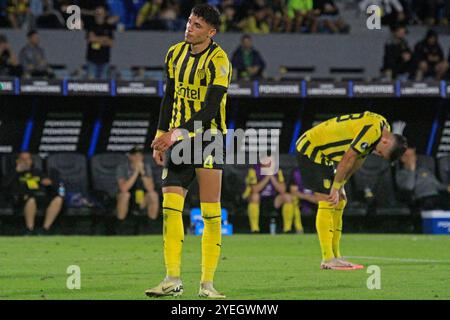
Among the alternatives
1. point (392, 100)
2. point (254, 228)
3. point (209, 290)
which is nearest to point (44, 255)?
point (209, 290)

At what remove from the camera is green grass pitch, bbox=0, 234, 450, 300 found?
33.6ft

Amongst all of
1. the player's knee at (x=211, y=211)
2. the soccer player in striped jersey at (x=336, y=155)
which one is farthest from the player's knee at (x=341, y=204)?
the player's knee at (x=211, y=211)

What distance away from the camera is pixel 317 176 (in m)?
13.6

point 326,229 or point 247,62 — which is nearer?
point 326,229

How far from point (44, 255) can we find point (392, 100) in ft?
40.5

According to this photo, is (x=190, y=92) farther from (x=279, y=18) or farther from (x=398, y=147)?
(x=279, y=18)

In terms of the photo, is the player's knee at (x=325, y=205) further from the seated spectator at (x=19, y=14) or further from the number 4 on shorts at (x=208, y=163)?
the seated spectator at (x=19, y=14)

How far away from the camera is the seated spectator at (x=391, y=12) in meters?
27.0

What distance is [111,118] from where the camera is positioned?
80.9 ft

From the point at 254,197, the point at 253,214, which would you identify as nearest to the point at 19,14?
the point at 254,197

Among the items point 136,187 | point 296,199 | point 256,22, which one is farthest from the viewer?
point 256,22

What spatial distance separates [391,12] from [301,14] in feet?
6.93

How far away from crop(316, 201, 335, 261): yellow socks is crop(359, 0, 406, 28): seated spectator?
14.4 meters
